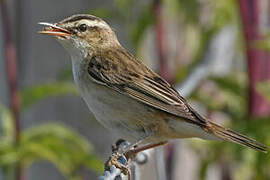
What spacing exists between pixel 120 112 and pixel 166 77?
47.8 inches

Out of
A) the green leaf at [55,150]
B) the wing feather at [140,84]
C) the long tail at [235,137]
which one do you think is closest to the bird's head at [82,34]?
the wing feather at [140,84]

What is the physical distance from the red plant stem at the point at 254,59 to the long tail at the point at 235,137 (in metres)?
1.00

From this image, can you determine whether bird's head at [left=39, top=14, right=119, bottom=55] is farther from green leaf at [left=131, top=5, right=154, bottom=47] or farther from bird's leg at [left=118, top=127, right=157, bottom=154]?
bird's leg at [left=118, top=127, right=157, bottom=154]

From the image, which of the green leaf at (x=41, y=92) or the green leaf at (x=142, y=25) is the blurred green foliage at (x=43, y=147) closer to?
the green leaf at (x=41, y=92)

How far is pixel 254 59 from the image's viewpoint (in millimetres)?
4246

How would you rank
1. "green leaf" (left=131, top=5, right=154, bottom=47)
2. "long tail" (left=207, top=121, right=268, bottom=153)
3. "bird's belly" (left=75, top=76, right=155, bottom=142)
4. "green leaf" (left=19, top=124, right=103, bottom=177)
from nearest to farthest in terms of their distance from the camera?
"long tail" (left=207, top=121, right=268, bottom=153), "bird's belly" (left=75, top=76, right=155, bottom=142), "green leaf" (left=19, top=124, right=103, bottom=177), "green leaf" (left=131, top=5, right=154, bottom=47)

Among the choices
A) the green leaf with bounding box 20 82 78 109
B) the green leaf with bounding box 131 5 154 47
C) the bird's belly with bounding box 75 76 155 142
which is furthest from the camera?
the green leaf with bounding box 131 5 154 47

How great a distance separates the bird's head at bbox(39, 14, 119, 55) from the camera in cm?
347

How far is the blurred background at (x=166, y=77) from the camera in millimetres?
3689

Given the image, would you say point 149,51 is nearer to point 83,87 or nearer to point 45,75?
point 45,75

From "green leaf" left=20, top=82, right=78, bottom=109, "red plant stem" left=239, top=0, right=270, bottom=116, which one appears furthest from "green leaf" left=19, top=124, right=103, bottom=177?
"red plant stem" left=239, top=0, right=270, bottom=116

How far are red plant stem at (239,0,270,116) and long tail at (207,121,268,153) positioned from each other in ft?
3.27

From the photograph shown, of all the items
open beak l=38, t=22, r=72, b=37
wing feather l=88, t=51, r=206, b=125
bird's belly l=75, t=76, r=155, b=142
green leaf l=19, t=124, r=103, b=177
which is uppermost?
open beak l=38, t=22, r=72, b=37

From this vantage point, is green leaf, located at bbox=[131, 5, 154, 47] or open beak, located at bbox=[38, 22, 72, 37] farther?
green leaf, located at bbox=[131, 5, 154, 47]
